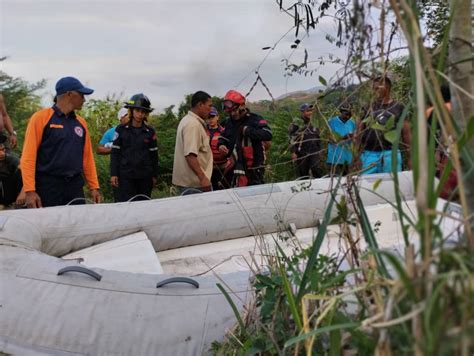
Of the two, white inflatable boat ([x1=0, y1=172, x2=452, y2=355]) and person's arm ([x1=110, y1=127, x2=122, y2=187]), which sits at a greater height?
person's arm ([x1=110, y1=127, x2=122, y2=187])

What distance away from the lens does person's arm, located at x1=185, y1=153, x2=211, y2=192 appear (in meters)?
4.77

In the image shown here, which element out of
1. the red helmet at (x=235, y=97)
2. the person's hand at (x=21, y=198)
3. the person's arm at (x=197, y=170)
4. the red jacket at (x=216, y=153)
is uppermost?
the red helmet at (x=235, y=97)

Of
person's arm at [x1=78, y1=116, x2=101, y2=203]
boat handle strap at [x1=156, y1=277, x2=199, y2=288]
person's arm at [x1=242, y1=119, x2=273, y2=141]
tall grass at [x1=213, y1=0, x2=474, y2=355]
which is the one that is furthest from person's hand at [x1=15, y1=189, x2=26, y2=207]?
tall grass at [x1=213, y1=0, x2=474, y2=355]

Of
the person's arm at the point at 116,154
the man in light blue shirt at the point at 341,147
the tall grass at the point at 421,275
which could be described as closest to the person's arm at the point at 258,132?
the person's arm at the point at 116,154

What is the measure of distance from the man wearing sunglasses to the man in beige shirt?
1.10 feet

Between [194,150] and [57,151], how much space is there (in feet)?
3.79

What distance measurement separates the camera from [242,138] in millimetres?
5184

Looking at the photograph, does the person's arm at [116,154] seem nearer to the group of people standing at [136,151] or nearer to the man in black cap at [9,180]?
the group of people standing at [136,151]

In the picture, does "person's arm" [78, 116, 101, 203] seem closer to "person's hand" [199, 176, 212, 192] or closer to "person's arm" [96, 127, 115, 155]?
"person's hand" [199, 176, 212, 192]

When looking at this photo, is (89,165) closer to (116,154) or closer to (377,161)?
(116,154)

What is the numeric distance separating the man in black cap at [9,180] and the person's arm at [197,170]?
4.82 ft

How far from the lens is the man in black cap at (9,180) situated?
4773 millimetres

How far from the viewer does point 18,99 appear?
13.1 metres

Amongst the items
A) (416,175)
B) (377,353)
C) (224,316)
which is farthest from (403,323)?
A: (224,316)
